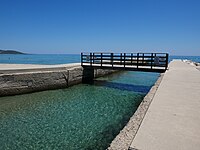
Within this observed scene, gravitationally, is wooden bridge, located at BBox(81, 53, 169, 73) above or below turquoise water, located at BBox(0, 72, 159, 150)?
above

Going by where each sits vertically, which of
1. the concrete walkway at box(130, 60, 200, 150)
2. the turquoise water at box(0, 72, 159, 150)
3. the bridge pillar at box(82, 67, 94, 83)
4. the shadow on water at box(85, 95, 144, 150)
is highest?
the concrete walkway at box(130, 60, 200, 150)

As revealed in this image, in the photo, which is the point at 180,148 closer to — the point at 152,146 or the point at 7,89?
the point at 152,146

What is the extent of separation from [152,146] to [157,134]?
1.51 ft

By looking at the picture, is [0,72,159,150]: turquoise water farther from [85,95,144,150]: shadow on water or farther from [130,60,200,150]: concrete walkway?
[130,60,200,150]: concrete walkway

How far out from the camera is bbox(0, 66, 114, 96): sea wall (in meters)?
10.1

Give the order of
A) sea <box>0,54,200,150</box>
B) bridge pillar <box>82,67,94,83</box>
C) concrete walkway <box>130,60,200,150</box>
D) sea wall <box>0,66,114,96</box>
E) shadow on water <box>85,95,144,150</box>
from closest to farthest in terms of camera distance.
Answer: concrete walkway <box>130,60,200,150</box> < shadow on water <box>85,95,144,150</box> < sea <box>0,54,200,150</box> < sea wall <box>0,66,114,96</box> < bridge pillar <box>82,67,94,83</box>

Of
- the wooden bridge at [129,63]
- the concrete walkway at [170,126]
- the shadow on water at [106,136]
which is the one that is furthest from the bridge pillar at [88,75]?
the concrete walkway at [170,126]

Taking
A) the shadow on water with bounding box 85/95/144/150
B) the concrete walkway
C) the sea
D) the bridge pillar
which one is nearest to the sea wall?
the sea

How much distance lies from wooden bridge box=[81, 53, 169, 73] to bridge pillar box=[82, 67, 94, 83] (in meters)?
0.36

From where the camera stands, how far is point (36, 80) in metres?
11.3

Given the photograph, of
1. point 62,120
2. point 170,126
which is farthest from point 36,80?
point 170,126

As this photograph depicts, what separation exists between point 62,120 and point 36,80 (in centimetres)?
573

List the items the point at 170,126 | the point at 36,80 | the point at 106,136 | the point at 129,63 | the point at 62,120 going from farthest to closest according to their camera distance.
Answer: the point at 129,63 < the point at 36,80 < the point at 62,120 < the point at 106,136 < the point at 170,126

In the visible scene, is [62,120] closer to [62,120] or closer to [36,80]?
[62,120]
